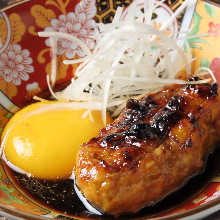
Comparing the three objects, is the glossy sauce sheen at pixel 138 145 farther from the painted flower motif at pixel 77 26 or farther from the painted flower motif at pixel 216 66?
the painted flower motif at pixel 77 26

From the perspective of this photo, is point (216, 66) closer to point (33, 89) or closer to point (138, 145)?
point (138, 145)

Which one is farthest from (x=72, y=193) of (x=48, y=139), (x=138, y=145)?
(x=138, y=145)

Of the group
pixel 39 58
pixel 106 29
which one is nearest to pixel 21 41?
pixel 39 58

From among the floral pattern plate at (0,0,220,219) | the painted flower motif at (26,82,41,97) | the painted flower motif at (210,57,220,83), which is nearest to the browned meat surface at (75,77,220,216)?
the painted flower motif at (210,57,220,83)

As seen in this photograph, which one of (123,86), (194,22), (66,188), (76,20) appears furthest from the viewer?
(76,20)

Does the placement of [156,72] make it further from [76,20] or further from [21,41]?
[21,41]

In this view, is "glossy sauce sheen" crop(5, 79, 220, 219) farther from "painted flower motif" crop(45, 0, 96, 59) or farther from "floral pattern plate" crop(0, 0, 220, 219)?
"painted flower motif" crop(45, 0, 96, 59)

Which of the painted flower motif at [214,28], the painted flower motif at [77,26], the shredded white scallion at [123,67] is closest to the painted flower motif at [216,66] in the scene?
the shredded white scallion at [123,67]
